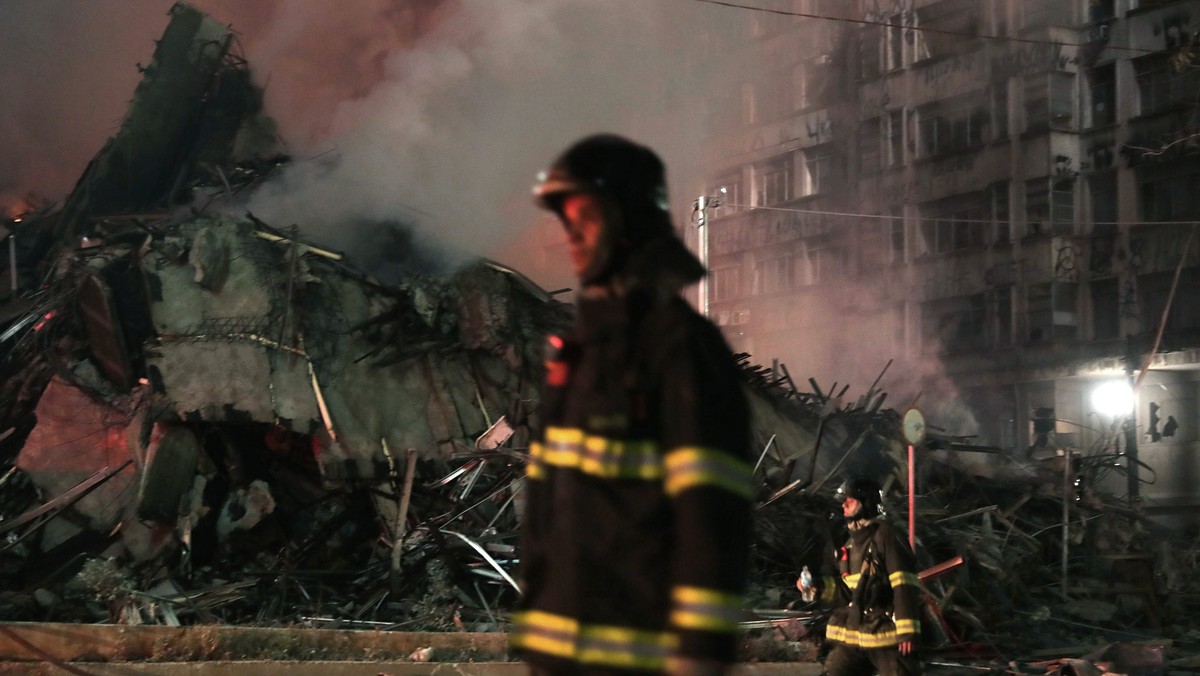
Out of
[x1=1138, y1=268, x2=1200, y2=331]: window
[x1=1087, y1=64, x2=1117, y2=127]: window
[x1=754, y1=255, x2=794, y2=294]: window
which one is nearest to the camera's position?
[x1=1138, y1=268, x2=1200, y2=331]: window

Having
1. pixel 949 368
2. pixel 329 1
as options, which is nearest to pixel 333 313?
pixel 329 1

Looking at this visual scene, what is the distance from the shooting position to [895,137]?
131ft

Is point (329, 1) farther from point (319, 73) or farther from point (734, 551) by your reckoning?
point (734, 551)

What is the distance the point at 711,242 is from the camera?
4422 centimetres

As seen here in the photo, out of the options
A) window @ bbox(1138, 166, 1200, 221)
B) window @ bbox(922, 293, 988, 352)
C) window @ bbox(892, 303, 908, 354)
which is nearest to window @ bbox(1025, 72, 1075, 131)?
window @ bbox(1138, 166, 1200, 221)

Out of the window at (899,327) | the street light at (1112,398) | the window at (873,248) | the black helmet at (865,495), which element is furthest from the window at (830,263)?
the black helmet at (865,495)

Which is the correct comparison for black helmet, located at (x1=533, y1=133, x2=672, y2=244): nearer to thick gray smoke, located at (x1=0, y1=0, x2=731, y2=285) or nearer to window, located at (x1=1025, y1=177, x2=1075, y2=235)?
thick gray smoke, located at (x1=0, y1=0, x2=731, y2=285)

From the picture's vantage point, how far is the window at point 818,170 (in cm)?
4112

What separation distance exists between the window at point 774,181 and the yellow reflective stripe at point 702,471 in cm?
4071

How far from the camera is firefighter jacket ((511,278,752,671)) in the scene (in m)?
2.17

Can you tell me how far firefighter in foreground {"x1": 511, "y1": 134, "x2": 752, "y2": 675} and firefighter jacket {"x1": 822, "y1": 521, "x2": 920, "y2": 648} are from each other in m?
3.79

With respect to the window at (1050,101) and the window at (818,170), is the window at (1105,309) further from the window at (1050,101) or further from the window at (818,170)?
the window at (818,170)

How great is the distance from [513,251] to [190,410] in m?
5.80

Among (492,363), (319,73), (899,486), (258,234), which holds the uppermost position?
(319,73)
